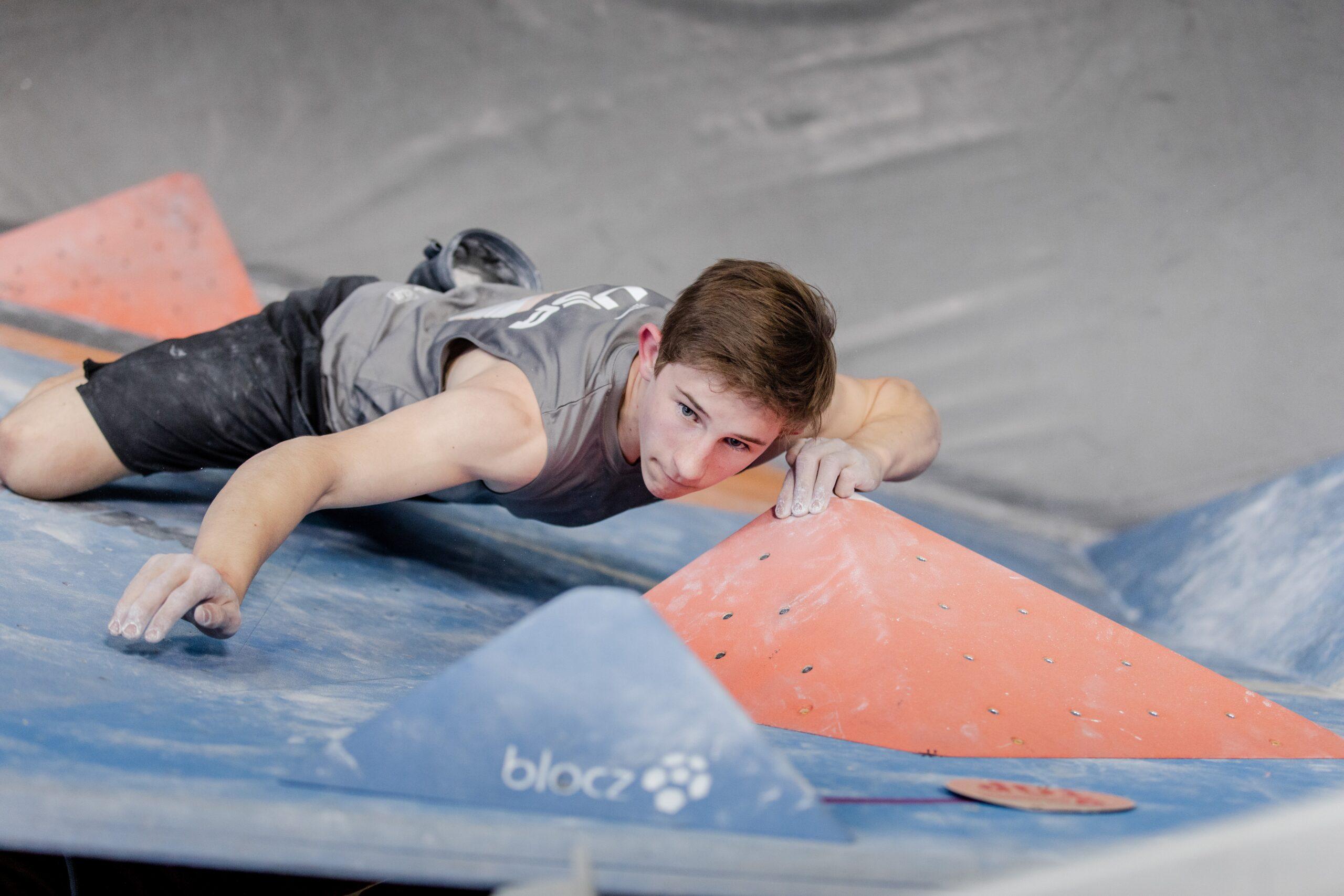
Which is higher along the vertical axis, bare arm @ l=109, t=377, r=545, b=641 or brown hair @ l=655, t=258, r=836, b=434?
brown hair @ l=655, t=258, r=836, b=434

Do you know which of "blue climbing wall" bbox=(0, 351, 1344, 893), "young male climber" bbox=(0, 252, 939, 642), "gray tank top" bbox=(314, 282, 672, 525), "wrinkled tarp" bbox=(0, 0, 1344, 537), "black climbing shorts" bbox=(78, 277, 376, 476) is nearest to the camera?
"blue climbing wall" bbox=(0, 351, 1344, 893)

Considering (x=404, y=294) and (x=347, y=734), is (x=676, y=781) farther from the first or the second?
(x=404, y=294)

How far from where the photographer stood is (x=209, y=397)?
1646mm

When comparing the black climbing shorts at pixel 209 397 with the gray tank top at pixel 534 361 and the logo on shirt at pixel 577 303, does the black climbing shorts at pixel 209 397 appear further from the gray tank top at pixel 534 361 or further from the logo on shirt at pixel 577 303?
the logo on shirt at pixel 577 303

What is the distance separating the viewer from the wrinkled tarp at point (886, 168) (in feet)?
9.09

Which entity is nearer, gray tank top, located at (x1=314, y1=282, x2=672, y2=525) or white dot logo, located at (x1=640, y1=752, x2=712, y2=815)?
white dot logo, located at (x1=640, y1=752, x2=712, y2=815)

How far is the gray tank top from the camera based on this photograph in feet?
4.72

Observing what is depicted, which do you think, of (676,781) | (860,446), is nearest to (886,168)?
(860,446)

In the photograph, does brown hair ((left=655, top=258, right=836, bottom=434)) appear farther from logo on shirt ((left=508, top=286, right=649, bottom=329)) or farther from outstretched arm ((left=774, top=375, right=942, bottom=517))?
logo on shirt ((left=508, top=286, right=649, bottom=329))

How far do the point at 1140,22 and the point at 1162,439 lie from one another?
108cm

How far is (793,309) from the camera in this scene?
1322 mm

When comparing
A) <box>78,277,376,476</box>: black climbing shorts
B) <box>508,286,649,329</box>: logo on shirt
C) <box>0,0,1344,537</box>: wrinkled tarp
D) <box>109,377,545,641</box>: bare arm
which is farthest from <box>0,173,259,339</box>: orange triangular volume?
<box>109,377,545,641</box>: bare arm

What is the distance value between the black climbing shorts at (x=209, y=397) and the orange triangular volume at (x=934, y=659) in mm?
682

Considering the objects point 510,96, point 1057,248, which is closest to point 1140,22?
point 1057,248
